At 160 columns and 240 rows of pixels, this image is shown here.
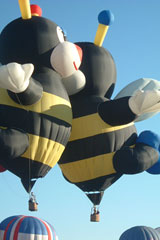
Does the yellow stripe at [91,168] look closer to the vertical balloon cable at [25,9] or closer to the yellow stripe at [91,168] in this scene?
the yellow stripe at [91,168]

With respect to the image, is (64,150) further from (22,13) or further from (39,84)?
(22,13)

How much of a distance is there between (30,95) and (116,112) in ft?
6.39

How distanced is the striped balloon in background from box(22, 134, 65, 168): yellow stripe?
24.2 ft

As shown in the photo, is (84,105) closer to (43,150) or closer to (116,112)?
(116,112)

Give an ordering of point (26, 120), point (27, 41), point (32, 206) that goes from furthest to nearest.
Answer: point (32, 206) < point (27, 41) < point (26, 120)

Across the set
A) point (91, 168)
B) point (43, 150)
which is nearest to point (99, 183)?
point (91, 168)

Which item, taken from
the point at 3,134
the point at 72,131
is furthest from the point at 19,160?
the point at 72,131

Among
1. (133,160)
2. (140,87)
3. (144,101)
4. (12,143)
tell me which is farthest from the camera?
(140,87)

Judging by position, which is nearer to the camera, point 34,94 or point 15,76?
point 15,76

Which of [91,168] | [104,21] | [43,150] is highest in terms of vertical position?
[104,21]

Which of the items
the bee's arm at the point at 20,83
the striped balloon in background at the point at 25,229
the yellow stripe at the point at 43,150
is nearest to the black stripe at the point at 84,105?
the yellow stripe at the point at 43,150

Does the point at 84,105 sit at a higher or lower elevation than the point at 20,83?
lower

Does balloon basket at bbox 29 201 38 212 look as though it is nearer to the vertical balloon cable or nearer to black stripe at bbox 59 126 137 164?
black stripe at bbox 59 126 137 164

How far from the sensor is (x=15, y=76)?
1080 centimetres
